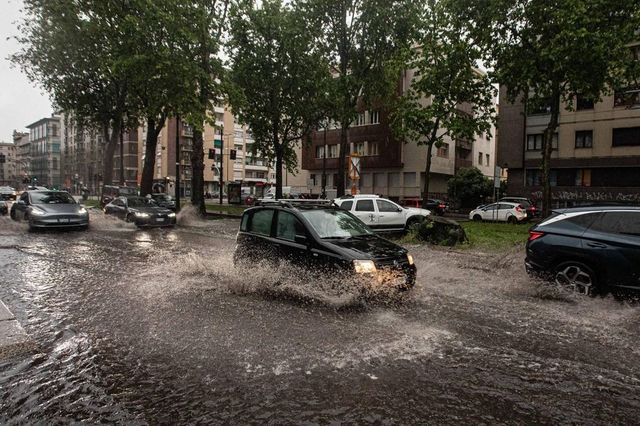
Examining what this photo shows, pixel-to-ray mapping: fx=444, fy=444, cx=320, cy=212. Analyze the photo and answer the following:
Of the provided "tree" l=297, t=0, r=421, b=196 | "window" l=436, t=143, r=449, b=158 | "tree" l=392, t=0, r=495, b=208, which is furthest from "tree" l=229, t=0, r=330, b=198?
"window" l=436, t=143, r=449, b=158

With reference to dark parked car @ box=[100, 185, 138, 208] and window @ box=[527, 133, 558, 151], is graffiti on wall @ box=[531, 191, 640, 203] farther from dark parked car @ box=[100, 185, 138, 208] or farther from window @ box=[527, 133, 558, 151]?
dark parked car @ box=[100, 185, 138, 208]

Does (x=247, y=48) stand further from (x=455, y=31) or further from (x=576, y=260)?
(x=576, y=260)

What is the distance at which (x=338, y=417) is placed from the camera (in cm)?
330

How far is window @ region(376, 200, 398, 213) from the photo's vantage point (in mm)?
17083

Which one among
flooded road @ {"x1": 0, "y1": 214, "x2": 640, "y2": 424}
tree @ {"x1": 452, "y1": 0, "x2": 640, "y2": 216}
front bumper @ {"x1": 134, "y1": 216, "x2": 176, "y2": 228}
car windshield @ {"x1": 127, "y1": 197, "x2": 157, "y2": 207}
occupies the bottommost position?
flooded road @ {"x1": 0, "y1": 214, "x2": 640, "y2": 424}

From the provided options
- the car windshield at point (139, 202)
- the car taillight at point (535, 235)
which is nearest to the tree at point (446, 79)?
the car windshield at point (139, 202)

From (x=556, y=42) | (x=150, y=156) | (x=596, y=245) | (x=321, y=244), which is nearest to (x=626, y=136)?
(x=556, y=42)

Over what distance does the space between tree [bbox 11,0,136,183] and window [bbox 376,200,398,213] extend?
1429 cm

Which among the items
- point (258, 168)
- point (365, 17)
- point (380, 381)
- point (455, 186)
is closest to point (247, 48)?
point (365, 17)

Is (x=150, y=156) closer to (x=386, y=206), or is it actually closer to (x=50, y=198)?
(x=50, y=198)

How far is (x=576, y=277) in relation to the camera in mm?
6859

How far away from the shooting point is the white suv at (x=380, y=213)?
16.8 meters

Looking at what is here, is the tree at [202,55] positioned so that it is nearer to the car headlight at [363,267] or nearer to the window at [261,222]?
the window at [261,222]

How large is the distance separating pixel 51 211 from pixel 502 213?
23490mm
